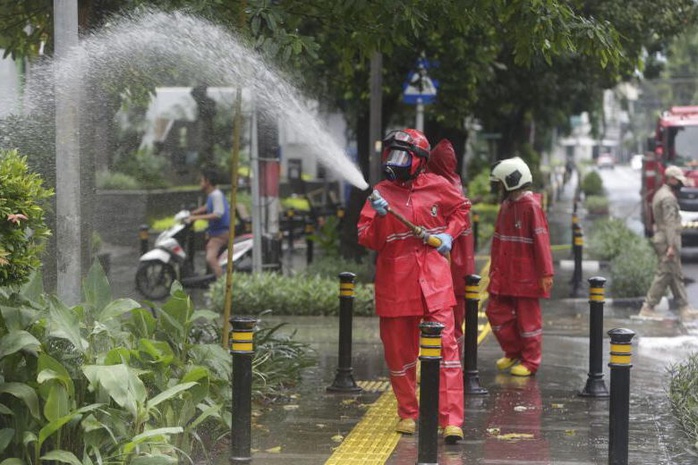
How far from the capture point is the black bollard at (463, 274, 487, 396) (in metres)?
9.59

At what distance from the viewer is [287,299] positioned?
13992 millimetres

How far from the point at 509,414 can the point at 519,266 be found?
1.73 meters

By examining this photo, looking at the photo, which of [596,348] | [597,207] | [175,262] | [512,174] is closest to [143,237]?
[175,262]

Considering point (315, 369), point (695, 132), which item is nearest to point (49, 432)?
point (315, 369)

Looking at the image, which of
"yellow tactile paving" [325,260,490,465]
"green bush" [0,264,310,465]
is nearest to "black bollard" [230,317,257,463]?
"green bush" [0,264,310,465]

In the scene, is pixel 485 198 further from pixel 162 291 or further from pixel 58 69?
pixel 58 69

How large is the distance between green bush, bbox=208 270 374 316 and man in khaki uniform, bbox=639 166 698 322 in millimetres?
3402

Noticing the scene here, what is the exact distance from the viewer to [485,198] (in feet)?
113

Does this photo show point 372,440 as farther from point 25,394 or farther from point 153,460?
point 25,394

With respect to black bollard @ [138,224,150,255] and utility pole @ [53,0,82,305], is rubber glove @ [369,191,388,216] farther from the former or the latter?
black bollard @ [138,224,150,255]

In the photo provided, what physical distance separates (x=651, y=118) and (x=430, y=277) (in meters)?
40.2

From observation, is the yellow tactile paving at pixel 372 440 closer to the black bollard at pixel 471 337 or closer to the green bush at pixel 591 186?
the black bollard at pixel 471 337

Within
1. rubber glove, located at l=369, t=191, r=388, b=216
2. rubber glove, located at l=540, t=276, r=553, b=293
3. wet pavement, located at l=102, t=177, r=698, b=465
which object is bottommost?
wet pavement, located at l=102, t=177, r=698, b=465

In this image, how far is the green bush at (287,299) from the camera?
1389 centimetres
